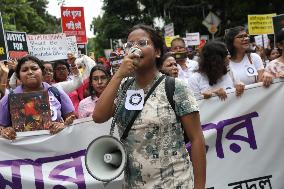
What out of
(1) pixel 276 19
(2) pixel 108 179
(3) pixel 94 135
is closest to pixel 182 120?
(2) pixel 108 179

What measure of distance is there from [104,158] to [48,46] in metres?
4.75

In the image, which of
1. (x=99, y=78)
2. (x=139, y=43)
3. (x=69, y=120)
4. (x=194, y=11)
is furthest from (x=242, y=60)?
(x=194, y=11)

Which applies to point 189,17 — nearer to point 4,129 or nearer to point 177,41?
point 177,41

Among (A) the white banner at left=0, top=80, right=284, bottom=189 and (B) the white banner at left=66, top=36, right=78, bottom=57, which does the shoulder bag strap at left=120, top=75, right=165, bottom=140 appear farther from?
(B) the white banner at left=66, top=36, right=78, bottom=57

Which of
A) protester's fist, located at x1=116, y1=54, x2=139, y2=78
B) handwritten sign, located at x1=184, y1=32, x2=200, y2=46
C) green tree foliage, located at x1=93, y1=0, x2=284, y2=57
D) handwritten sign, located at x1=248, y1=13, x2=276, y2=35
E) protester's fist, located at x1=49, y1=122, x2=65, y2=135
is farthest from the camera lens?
green tree foliage, located at x1=93, y1=0, x2=284, y2=57

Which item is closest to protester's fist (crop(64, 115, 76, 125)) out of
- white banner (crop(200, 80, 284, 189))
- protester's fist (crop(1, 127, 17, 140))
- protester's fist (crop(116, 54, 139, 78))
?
protester's fist (crop(1, 127, 17, 140))

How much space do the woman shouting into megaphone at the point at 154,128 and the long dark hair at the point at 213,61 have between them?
1.98 m

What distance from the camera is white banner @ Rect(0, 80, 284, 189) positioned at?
14.1 ft

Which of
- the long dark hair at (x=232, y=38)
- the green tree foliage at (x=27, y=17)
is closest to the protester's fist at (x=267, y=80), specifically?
the long dark hair at (x=232, y=38)

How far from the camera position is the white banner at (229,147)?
4.30m

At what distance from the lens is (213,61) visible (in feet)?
15.5

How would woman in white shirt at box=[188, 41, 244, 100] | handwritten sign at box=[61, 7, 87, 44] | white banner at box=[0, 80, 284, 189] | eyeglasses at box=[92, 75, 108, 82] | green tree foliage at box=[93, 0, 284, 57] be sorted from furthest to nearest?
green tree foliage at box=[93, 0, 284, 57]
handwritten sign at box=[61, 7, 87, 44]
eyeglasses at box=[92, 75, 108, 82]
woman in white shirt at box=[188, 41, 244, 100]
white banner at box=[0, 80, 284, 189]

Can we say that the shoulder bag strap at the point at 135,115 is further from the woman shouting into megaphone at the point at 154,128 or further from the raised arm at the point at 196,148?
the raised arm at the point at 196,148

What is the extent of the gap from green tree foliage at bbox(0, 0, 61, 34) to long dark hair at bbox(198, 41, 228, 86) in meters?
19.9
